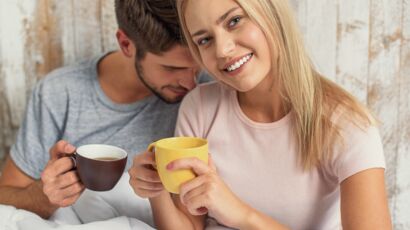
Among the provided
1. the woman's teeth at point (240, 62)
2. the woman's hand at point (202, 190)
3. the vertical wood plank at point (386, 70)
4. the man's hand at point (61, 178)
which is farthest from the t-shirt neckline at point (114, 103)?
the vertical wood plank at point (386, 70)

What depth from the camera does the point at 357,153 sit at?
128 centimetres

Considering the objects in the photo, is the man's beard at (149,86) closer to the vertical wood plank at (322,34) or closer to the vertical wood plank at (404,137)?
the vertical wood plank at (322,34)

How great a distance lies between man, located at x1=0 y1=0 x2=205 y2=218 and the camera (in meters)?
1.61

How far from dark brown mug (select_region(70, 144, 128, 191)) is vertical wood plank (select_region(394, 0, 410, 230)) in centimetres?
97

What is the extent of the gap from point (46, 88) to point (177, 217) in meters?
0.62

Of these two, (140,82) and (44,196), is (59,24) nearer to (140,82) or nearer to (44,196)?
(140,82)

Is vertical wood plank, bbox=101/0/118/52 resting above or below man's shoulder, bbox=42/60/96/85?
above

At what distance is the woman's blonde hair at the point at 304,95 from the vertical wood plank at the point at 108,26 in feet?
1.86

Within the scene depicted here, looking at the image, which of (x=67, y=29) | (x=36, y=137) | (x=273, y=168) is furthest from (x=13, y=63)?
(x=273, y=168)

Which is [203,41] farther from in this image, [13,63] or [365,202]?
[13,63]

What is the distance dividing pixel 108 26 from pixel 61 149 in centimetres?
66

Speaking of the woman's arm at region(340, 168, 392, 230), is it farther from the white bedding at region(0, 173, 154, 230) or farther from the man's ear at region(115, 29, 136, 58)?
the man's ear at region(115, 29, 136, 58)

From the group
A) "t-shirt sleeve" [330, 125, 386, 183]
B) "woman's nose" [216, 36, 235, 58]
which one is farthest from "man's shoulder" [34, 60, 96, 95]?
"t-shirt sleeve" [330, 125, 386, 183]

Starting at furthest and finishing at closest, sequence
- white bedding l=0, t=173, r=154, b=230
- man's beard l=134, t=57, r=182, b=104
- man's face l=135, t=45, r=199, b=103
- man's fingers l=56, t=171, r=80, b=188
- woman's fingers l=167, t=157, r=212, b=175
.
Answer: man's beard l=134, t=57, r=182, b=104 < man's face l=135, t=45, r=199, b=103 < white bedding l=0, t=173, r=154, b=230 < man's fingers l=56, t=171, r=80, b=188 < woman's fingers l=167, t=157, r=212, b=175
